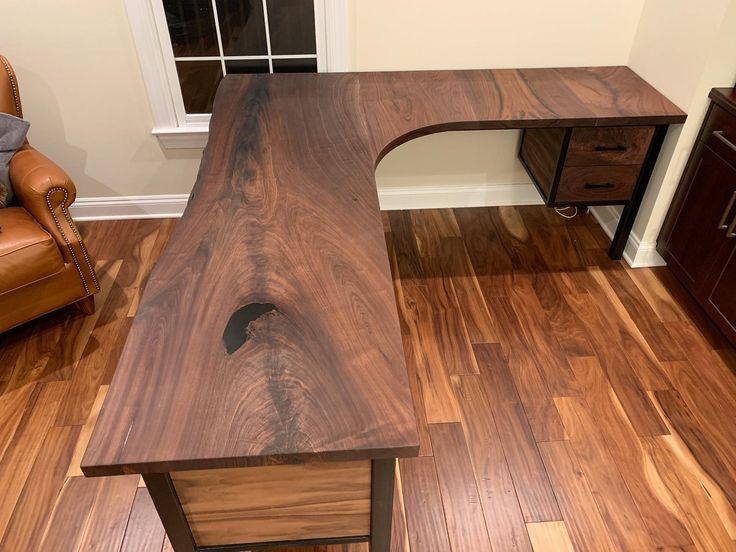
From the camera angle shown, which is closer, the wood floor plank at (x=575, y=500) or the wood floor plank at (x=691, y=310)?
the wood floor plank at (x=575, y=500)

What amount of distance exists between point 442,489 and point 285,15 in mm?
1994

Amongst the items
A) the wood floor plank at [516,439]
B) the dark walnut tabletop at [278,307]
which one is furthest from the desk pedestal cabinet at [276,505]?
the wood floor plank at [516,439]

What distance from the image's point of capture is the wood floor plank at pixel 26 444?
178 centimetres

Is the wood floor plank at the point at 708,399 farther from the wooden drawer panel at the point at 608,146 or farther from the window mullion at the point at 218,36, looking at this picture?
the window mullion at the point at 218,36

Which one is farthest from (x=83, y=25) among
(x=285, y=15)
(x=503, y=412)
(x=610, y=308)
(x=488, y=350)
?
(x=610, y=308)

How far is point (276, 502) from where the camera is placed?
1305 millimetres

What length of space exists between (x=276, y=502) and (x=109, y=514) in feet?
2.45

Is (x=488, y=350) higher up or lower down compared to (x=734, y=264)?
lower down

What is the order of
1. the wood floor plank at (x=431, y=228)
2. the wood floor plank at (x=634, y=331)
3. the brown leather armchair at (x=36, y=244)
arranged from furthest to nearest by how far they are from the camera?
1. the wood floor plank at (x=431, y=228)
2. the wood floor plank at (x=634, y=331)
3. the brown leather armchair at (x=36, y=244)

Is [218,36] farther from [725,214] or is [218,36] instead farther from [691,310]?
[691,310]

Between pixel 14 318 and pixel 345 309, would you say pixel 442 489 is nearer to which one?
pixel 345 309

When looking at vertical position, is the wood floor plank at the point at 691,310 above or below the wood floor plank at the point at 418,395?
above

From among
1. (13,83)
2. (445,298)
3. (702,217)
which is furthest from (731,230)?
(13,83)

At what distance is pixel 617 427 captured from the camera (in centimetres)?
199
